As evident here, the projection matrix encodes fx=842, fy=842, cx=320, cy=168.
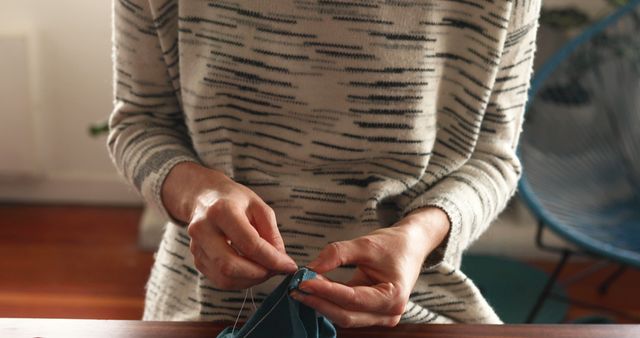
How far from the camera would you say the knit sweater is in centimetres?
77

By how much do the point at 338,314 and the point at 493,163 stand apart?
0.92 ft

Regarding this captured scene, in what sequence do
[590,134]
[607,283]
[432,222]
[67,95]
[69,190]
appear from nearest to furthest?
[432,222] < [590,134] < [607,283] < [67,95] < [69,190]

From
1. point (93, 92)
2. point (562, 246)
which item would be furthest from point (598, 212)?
point (93, 92)

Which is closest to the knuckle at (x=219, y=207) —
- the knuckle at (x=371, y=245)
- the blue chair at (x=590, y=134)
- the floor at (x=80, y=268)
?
the knuckle at (x=371, y=245)

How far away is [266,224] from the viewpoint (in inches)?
26.5

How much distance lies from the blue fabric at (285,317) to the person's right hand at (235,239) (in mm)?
33

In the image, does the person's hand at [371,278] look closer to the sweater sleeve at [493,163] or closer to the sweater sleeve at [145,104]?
the sweater sleeve at [493,163]

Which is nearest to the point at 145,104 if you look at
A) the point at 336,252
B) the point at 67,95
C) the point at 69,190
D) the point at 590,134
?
the point at 336,252

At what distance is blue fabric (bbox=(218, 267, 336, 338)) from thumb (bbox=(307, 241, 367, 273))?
0.01 meters

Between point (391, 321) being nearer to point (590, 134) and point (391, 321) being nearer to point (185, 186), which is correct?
point (185, 186)

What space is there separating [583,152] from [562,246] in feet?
1.86

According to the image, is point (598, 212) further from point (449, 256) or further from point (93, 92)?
point (93, 92)

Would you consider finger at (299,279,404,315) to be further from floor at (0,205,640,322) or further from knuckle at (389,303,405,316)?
floor at (0,205,640,322)

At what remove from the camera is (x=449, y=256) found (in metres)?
0.78
